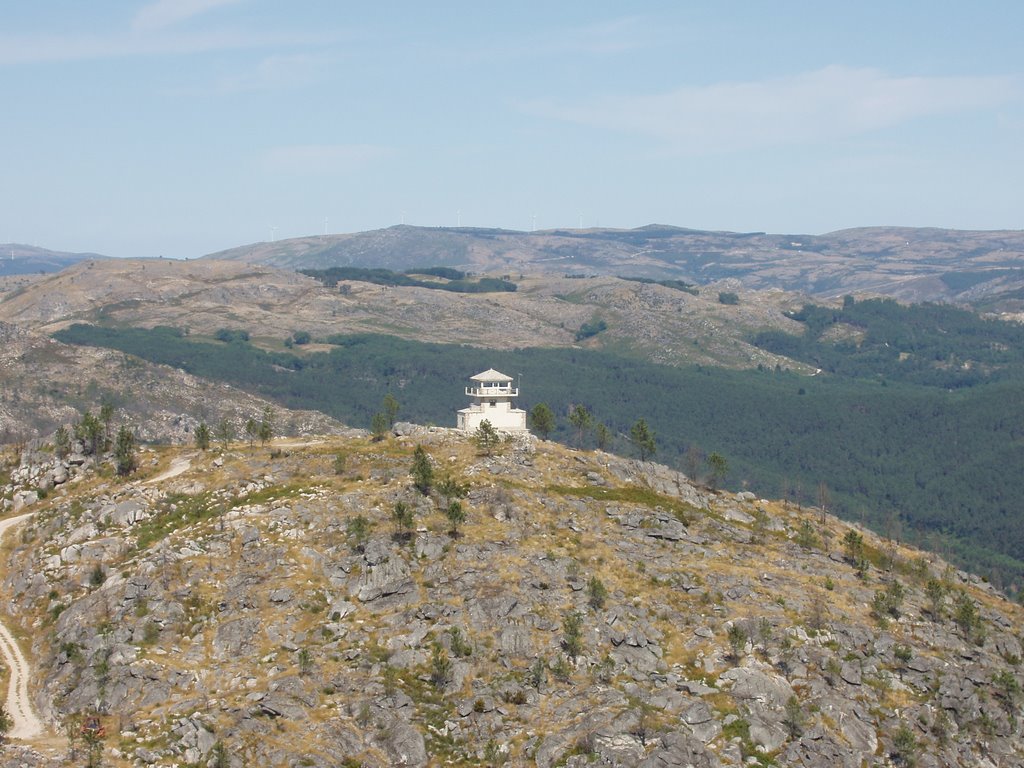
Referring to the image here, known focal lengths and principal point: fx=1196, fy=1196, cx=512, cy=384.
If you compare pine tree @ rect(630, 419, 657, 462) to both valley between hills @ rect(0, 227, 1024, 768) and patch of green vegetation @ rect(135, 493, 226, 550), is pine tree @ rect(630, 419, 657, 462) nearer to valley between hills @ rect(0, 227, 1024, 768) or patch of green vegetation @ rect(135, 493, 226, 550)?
valley between hills @ rect(0, 227, 1024, 768)

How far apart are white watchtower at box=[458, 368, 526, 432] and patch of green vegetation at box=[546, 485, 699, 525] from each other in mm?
26389

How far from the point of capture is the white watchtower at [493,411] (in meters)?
156

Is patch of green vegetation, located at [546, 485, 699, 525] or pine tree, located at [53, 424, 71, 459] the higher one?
pine tree, located at [53, 424, 71, 459]

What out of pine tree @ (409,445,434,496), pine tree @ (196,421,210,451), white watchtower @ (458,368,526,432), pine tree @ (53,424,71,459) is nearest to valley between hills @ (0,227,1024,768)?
pine tree @ (409,445,434,496)

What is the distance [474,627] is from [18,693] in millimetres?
37203

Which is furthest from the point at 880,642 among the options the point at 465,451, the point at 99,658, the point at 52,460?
the point at 52,460

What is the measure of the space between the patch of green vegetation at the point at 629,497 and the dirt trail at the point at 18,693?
177 ft

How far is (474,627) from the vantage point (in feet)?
340

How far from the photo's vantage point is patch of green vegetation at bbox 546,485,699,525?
419 ft

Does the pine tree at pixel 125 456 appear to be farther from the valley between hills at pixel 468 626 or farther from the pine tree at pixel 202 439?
the pine tree at pixel 202 439

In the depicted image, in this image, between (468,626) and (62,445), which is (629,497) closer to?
(468,626)

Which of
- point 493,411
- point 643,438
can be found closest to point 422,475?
point 493,411

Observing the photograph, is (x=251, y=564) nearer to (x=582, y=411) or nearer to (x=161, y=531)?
(x=161, y=531)

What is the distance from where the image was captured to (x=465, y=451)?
13612 centimetres
